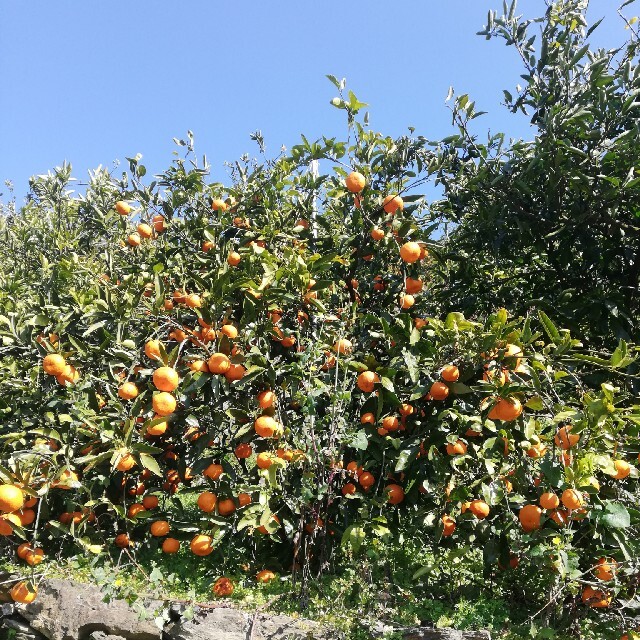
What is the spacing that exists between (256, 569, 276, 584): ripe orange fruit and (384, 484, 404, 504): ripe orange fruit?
0.68m

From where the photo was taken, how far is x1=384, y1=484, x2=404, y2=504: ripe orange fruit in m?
2.27

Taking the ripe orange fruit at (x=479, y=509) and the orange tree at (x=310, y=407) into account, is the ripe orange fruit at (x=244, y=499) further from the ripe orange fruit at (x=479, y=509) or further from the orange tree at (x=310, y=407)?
the ripe orange fruit at (x=479, y=509)

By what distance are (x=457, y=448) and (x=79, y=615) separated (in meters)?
1.85

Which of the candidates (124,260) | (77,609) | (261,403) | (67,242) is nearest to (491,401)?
(261,403)

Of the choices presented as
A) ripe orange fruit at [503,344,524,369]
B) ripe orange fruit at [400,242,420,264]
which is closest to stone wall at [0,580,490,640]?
ripe orange fruit at [503,344,524,369]

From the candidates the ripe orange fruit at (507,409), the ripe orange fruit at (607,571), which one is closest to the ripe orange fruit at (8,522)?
the ripe orange fruit at (507,409)

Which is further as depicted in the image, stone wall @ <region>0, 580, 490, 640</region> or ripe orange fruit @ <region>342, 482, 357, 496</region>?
ripe orange fruit @ <region>342, 482, 357, 496</region>

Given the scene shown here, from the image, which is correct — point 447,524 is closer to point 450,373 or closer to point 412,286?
point 450,373

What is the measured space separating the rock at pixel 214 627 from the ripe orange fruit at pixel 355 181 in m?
2.04

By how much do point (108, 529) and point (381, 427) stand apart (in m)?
1.63

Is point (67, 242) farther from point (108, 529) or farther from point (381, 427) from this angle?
point (381, 427)

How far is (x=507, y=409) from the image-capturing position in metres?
1.92

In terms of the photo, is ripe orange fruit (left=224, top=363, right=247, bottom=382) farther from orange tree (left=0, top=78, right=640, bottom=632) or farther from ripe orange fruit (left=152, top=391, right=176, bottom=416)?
ripe orange fruit (left=152, top=391, right=176, bottom=416)

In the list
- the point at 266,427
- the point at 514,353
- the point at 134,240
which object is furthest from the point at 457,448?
the point at 134,240
